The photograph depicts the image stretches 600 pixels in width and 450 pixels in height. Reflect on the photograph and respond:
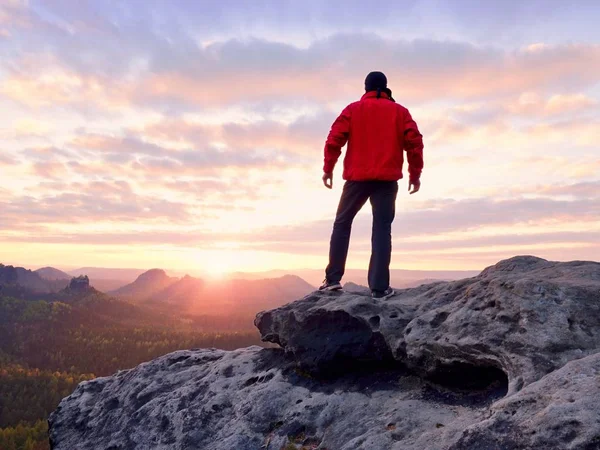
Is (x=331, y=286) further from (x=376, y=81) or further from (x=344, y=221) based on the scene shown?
(x=376, y=81)

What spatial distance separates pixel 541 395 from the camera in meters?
5.23

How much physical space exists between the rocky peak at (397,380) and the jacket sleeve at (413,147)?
2875 mm

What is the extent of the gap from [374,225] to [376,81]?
3.55 m

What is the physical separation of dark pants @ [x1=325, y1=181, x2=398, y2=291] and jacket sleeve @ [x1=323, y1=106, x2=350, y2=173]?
2.24ft

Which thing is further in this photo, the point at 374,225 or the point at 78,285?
the point at 78,285

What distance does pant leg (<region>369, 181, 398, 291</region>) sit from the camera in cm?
1109

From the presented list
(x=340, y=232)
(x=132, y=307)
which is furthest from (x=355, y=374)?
(x=132, y=307)

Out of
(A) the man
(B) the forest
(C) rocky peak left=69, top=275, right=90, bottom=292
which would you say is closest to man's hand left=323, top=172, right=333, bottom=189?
(A) the man

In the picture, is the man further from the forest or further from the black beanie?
the forest

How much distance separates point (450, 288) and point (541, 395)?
5283 mm

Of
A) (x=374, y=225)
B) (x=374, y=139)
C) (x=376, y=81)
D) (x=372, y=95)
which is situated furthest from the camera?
(x=376, y=81)

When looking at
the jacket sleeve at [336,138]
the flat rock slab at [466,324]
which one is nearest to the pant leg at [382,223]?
the flat rock slab at [466,324]

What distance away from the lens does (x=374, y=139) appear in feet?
36.4

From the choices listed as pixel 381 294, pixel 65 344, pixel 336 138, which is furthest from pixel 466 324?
pixel 65 344
